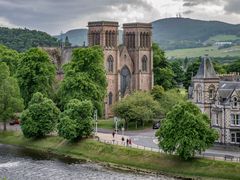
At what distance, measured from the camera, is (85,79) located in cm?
11306

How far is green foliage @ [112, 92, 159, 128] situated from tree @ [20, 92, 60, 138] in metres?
15.7

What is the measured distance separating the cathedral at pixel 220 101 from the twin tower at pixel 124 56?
42.9 meters

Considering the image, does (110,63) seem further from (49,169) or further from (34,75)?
(49,169)

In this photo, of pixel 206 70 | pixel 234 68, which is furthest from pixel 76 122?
pixel 234 68

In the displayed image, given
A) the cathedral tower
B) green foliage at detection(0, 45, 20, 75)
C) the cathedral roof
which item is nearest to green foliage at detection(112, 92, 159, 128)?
the cathedral roof

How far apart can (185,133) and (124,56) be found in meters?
62.3

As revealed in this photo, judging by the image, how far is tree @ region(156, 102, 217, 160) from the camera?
76500 millimetres

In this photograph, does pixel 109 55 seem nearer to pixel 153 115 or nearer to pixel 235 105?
pixel 153 115

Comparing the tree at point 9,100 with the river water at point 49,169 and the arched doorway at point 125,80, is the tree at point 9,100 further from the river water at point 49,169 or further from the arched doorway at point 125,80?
the arched doorway at point 125,80

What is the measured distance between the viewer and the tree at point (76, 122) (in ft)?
305

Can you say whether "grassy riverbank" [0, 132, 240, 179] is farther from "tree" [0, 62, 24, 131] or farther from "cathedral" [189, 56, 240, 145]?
"cathedral" [189, 56, 240, 145]

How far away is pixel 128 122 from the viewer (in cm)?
11638

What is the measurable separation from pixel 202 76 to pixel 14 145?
117ft

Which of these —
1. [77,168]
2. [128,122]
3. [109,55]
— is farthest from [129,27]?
[77,168]
